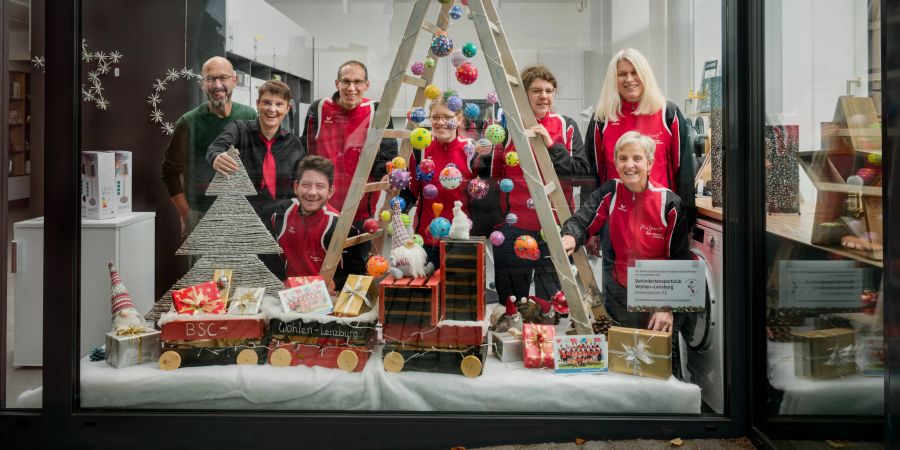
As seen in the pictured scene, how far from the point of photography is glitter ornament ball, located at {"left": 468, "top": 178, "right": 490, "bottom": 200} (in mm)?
2713

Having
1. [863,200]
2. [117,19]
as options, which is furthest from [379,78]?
[863,200]

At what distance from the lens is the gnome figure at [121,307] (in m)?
2.68

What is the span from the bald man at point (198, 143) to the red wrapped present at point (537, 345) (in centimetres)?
129

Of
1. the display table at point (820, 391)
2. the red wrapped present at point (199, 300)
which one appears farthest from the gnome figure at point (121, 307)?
the display table at point (820, 391)

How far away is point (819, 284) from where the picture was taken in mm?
2189

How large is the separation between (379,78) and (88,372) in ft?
4.93

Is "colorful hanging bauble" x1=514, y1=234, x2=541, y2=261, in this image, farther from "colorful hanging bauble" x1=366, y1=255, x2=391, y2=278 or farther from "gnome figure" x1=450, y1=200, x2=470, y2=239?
"colorful hanging bauble" x1=366, y1=255, x2=391, y2=278

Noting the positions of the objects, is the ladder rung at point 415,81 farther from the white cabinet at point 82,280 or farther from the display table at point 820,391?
the display table at point 820,391

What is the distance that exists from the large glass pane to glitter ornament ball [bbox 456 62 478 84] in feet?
3.33

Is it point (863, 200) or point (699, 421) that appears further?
point (699, 421)

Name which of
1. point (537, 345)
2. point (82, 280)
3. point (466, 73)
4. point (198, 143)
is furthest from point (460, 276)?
point (82, 280)

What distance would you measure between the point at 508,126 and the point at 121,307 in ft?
5.17

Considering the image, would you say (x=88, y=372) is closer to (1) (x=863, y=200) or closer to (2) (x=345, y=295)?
(2) (x=345, y=295)

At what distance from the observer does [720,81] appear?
2.62m
